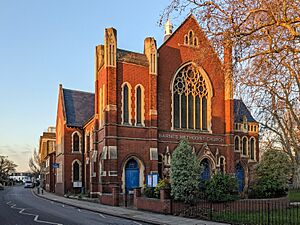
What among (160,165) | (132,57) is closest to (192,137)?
(160,165)

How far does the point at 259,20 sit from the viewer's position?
11.5 m

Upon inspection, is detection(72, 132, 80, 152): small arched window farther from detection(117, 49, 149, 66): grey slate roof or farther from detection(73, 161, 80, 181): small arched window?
detection(117, 49, 149, 66): grey slate roof

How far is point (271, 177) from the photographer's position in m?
24.1

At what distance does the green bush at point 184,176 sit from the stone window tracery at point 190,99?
12.5m

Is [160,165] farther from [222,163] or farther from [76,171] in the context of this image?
[76,171]

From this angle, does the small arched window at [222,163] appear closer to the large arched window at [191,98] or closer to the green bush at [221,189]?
the large arched window at [191,98]

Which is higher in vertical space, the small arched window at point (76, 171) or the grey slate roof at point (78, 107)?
the grey slate roof at point (78, 107)

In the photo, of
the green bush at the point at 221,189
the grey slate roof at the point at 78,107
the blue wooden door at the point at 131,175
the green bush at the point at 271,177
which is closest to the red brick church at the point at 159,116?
the blue wooden door at the point at 131,175

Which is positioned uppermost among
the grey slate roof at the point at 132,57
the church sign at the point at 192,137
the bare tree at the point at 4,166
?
the grey slate roof at the point at 132,57

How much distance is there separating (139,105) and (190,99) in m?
5.71

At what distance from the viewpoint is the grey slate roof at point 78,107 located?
144 ft

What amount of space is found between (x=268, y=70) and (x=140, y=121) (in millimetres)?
19537

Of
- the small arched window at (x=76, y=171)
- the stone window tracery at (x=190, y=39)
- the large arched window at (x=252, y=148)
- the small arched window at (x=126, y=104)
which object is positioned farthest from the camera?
the small arched window at (x=76, y=171)

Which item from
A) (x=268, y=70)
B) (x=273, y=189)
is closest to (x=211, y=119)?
(x=273, y=189)
